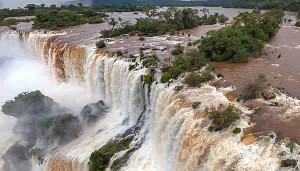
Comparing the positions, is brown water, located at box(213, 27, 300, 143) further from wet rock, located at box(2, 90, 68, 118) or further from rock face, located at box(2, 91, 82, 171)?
wet rock, located at box(2, 90, 68, 118)

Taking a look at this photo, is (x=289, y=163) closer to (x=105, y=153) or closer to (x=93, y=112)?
(x=105, y=153)

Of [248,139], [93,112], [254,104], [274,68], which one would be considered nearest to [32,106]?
[93,112]

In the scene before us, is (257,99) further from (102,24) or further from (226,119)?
(102,24)

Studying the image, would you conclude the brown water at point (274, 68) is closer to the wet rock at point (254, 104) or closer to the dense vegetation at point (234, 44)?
the dense vegetation at point (234, 44)

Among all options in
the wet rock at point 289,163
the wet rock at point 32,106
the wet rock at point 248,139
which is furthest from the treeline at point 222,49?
the wet rock at point 32,106

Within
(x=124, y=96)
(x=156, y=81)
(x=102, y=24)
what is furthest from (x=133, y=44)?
(x=102, y=24)
